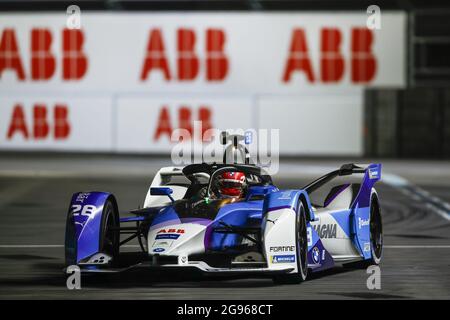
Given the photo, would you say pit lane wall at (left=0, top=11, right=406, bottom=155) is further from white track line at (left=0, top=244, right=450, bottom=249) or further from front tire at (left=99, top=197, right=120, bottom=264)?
front tire at (left=99, top=197, right=120, bottom=264)

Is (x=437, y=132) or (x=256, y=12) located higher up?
(x=256, y=12)

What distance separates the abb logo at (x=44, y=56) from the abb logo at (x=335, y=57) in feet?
20.0

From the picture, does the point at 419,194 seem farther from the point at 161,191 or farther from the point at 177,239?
the point at 177,239

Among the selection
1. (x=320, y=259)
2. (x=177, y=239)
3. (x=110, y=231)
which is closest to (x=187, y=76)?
(x=110, y=231)

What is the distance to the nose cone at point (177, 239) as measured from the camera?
39.1 feet

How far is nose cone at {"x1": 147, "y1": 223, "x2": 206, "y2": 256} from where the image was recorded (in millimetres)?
11930

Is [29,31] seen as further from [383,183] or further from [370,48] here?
[383,183]

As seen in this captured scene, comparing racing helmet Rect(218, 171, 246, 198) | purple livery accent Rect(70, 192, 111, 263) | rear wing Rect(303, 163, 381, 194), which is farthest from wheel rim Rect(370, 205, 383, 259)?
purple livery accent Rect(70, 192, 111, 263)

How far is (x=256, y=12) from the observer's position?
125 ft

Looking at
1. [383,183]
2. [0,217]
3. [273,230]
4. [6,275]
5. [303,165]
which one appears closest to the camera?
[273,230]

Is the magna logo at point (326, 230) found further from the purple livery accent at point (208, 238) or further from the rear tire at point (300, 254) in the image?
the purple livery accent at point (208, 238)

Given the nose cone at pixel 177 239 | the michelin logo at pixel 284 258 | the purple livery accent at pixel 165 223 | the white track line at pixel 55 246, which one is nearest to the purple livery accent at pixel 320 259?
the michelin logo at pixel 284 258
